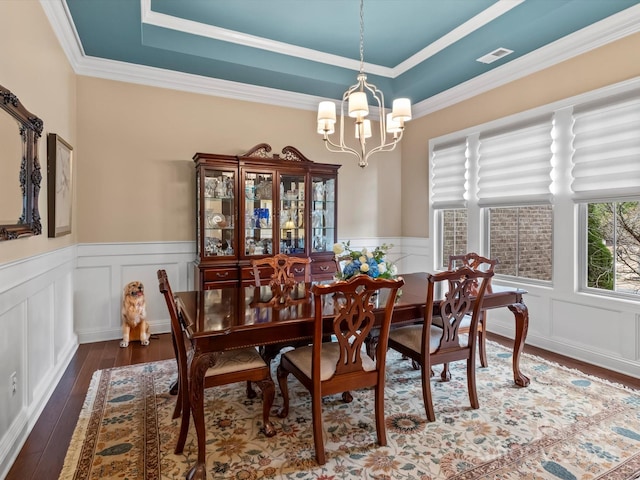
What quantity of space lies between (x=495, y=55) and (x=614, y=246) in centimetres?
213

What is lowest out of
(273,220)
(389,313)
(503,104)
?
(389,313)

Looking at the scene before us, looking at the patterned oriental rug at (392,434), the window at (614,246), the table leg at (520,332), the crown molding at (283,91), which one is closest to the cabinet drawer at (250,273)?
the patterned oriental rug at (392,434)

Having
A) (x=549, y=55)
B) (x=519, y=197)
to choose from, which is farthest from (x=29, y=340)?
(x=549, y=55)

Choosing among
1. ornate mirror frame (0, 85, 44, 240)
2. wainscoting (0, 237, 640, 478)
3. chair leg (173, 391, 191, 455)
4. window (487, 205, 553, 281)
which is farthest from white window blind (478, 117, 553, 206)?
ornate mirror frame (0, 85, 44, 240)

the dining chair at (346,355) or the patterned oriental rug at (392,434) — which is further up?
the dining chair at (346,355)

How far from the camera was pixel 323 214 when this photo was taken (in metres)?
4.76

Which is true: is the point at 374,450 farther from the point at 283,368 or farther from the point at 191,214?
the point at 191,214

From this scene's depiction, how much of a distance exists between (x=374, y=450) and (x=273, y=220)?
2812 millimetres

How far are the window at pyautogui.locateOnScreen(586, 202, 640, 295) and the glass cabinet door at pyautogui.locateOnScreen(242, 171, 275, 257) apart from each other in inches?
127

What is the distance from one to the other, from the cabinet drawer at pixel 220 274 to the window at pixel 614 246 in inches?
138

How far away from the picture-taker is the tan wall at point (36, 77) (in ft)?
6.71

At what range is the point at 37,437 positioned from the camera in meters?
2.23

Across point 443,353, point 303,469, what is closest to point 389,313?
point 443,353

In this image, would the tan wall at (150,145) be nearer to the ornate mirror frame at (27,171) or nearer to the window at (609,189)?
the ornate mirror frame at (27,171)
